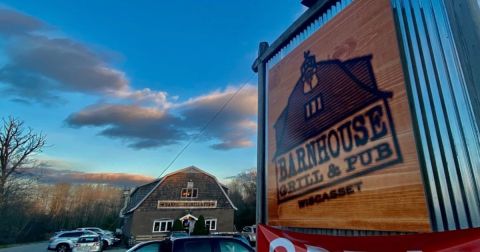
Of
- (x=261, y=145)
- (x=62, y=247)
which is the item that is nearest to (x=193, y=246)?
(x=261, y=145)

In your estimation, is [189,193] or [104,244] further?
[189,193]

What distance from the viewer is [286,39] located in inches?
118

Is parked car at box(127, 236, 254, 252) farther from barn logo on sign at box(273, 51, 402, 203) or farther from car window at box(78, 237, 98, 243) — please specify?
car window at box(78, 237, 98, 243)

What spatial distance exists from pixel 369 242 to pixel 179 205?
2300 cm

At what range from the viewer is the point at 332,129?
207cm

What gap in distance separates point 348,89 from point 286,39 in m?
1.26

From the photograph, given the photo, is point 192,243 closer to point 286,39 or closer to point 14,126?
point 286,39

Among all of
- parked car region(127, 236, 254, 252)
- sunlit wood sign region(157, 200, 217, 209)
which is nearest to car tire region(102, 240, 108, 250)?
sunlit wood sign region(157, 200, 217, 209)

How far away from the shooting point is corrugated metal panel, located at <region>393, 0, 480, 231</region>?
1.29 m

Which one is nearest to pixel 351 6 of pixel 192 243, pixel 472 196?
pixel 472 196

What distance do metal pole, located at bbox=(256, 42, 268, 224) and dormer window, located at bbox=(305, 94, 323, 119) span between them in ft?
2.92

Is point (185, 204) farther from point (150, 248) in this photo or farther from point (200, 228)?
point (150, 248)

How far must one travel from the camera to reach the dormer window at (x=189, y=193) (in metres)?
23.3

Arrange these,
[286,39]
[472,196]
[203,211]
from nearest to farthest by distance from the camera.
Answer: [472,196] → [286,39] → [203,211]
